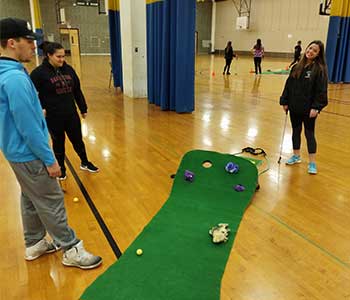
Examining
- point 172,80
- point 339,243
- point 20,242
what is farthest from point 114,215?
point 172,80

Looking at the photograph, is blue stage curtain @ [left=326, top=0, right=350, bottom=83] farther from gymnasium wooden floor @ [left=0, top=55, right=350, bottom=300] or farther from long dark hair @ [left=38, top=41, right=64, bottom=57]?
long dark hair @ [left=38, top=41, right=64, bottom=57]

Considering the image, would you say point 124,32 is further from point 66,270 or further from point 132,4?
point 66,270

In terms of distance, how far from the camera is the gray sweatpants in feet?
6.00

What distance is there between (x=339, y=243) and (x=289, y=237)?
0.36 metres

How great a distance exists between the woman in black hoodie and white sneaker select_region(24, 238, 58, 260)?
1.23 meters

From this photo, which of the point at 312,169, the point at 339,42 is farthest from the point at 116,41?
the point at 312,169

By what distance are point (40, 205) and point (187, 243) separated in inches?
42.0

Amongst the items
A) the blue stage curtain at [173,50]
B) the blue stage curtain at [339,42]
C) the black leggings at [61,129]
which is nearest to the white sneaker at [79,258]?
the black leggings at [61,129]

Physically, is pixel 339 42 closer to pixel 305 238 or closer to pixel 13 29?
pixel 305 238

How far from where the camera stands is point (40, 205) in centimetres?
193

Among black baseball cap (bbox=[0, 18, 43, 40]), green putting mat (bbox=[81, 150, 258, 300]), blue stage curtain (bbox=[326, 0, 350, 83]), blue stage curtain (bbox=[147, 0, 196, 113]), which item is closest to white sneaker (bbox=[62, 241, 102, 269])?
green putting mat (bbox=[81, 150, 258, 300])

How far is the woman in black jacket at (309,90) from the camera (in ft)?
11.1

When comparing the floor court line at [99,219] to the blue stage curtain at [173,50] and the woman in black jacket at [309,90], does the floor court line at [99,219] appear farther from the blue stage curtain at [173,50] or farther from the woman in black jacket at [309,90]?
the blue stage curtain at [173,50]

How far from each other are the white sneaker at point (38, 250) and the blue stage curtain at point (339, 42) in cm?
1144
